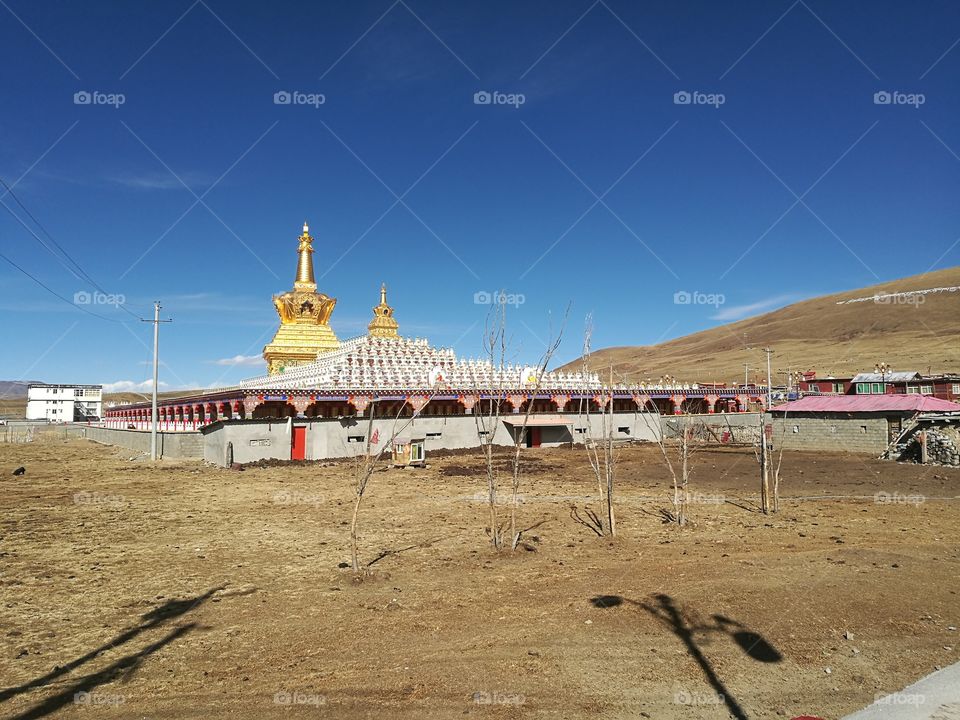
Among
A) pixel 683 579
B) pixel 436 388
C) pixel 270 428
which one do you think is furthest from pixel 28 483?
pixel 683 579

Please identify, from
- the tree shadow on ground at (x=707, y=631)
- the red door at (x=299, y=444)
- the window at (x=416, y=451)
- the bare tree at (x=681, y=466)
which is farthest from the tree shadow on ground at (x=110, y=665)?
the red door at (x=299, y=444)

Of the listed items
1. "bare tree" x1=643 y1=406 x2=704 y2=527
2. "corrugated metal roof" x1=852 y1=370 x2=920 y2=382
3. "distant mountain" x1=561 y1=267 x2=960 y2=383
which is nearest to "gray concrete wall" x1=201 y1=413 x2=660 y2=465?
"bare tree" x1=643 y1=406 x2=704 y2=527

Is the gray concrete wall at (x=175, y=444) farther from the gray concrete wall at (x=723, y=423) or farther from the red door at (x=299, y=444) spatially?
the gray concrete wall at (x=723, y=423)

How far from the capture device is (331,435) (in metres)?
29.6

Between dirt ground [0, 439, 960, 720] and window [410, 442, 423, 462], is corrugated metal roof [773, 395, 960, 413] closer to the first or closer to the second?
dirt ground [0, 439, 960, 720]

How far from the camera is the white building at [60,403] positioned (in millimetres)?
102250

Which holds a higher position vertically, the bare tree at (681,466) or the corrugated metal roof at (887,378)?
the corrugated metal roof at (887,378)

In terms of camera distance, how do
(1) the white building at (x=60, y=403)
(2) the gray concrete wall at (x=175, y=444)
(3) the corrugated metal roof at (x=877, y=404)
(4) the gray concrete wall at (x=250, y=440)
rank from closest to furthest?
(4) the gray concrete wall at (x=250, y=440) < (3) the corrugated metal roof at (x=877, y=404) < (2) the gray concrete wall at (x=175, y=444) < (1) the white building at (x=60, y=403)

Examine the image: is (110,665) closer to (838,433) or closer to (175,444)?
(175,444)

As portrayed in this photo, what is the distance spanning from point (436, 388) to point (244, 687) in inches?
1029

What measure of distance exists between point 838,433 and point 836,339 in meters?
105

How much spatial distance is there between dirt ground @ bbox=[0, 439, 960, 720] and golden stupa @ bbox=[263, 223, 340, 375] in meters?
29.9

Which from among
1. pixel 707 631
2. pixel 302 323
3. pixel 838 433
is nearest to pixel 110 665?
pixel 707 631

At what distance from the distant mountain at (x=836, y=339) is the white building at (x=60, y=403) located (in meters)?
85.7
